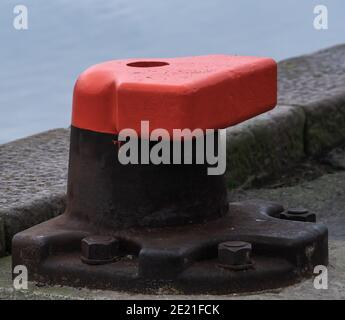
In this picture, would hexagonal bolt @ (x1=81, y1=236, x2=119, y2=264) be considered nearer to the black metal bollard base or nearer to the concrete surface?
the black metal bollard base

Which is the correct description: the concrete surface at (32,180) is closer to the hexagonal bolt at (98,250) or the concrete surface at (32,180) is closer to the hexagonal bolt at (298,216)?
the hexagonal bolt at (98,250)

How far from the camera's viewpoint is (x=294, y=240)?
2.61 metres

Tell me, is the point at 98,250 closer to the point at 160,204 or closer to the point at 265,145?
the point at 160,204

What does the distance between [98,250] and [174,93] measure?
0.42m

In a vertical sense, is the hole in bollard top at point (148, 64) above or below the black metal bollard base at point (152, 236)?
above

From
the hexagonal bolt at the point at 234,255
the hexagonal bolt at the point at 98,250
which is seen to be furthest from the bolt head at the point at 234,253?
the hexagonal bolt at the point at 98,250

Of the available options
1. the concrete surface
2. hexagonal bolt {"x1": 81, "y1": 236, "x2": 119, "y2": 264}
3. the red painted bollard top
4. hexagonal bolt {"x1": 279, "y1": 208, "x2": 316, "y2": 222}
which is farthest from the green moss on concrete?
hexagonal bolt {"x1": 81, "y1": 236, "x2": 119, "y2": 264}

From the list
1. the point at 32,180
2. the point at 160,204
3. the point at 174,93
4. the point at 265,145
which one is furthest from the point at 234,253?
the point at 265,145

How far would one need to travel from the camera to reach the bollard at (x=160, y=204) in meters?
2.53

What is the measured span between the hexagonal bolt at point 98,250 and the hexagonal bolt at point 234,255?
257 mm

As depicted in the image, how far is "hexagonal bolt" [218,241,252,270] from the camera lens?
2.55m

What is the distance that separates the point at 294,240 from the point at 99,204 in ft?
1.58

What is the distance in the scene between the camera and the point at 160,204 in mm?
2672

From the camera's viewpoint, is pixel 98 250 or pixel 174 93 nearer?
pixel 174 93
